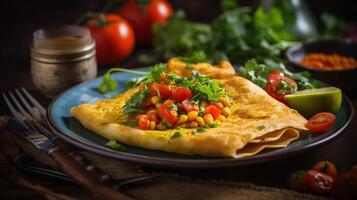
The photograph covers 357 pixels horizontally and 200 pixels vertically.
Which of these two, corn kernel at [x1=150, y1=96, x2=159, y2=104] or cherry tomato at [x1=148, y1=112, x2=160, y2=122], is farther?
corn kernel at [x1=150, y1=96, x2=159, y2=104]

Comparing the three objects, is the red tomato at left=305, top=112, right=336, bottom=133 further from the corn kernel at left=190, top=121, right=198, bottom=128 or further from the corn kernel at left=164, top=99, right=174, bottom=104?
the corn kernel at left=164, top=99, right=174, bottom=104

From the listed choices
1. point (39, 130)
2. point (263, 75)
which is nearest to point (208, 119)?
point (263, 75)

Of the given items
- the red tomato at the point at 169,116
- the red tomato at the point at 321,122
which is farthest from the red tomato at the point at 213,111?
the red tomato at the point at 321,122

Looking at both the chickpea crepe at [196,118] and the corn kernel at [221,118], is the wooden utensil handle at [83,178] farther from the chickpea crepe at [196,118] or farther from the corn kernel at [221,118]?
the corn kernel at [221,118]

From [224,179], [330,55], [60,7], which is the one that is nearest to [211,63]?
[330,55]

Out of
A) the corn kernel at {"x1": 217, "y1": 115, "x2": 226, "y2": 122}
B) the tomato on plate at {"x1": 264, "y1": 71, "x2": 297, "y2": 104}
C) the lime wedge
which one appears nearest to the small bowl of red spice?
the tomato on plate at {"x1": 264, "y1": 71, "x2": 297, "y2": 104}

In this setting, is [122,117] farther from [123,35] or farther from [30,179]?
[123,35]
